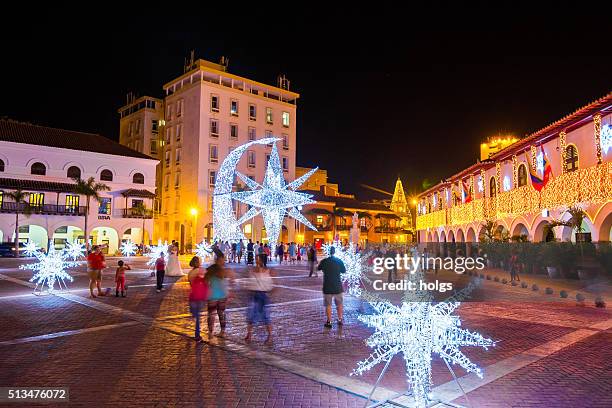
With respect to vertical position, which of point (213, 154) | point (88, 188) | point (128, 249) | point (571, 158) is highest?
point (213, 154)

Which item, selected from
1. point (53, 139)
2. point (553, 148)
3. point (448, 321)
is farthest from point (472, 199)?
point (53, 139)

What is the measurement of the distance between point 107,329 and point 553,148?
2320 centimetres

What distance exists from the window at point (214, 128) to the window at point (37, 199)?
1845cm

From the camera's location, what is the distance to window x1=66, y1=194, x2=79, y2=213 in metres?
44.2

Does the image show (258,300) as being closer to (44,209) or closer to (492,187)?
(492,187)

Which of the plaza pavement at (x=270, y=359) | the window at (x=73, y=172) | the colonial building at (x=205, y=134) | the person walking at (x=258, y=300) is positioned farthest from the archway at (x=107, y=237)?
the person walking at (x=258, y=300)

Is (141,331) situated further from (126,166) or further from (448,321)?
(126,166)

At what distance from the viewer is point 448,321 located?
5.18 meters

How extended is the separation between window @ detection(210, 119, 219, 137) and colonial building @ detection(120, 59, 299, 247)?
0.33 feet

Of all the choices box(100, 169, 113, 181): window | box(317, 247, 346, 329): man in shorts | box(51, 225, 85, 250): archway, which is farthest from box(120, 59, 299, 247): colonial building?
box(317, 247, 346, 329): man in shorts

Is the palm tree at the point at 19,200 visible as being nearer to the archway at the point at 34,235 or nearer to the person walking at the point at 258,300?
the archway at the point at 34,235

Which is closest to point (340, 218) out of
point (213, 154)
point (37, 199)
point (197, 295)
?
point (213, 154)

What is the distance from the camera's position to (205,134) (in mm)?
52312

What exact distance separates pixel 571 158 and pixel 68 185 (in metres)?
41.5
